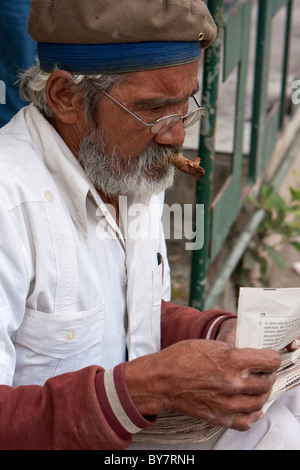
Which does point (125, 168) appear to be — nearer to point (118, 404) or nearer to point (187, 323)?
point (187, 323)

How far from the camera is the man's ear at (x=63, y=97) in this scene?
6.65 feet

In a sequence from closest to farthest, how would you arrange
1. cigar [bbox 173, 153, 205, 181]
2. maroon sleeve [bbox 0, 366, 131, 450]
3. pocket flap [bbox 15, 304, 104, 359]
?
maroon sleeve [bbox 0, 366, 131, 450], pocket flap [bbox 15, 304, 104, 359], cigar [bbox 173, 153, 205, 181]

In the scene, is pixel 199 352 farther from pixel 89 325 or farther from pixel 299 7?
pixel 299 7

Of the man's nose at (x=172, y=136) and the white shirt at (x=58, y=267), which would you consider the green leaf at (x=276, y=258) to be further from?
the man's nose at (x=172, y=136)

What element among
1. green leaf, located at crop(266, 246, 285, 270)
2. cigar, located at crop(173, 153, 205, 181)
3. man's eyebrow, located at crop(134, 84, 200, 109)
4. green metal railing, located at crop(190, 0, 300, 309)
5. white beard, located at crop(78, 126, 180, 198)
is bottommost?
green leaf, located at crop(266, 246, 285, 270)

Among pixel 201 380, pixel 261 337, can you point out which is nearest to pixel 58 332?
pixel 201 380

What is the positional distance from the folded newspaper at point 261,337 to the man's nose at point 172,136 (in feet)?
1.85

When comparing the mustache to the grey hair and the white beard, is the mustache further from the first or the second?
the grey hair

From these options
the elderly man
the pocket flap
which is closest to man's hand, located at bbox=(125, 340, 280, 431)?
the elderly man

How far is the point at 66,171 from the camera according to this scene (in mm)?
2008

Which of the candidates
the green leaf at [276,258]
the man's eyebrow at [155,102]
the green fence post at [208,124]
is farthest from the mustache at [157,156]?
the green leaf at [276,258]

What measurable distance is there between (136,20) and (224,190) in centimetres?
186

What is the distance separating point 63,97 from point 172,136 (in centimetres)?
33

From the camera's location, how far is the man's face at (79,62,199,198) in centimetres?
201
